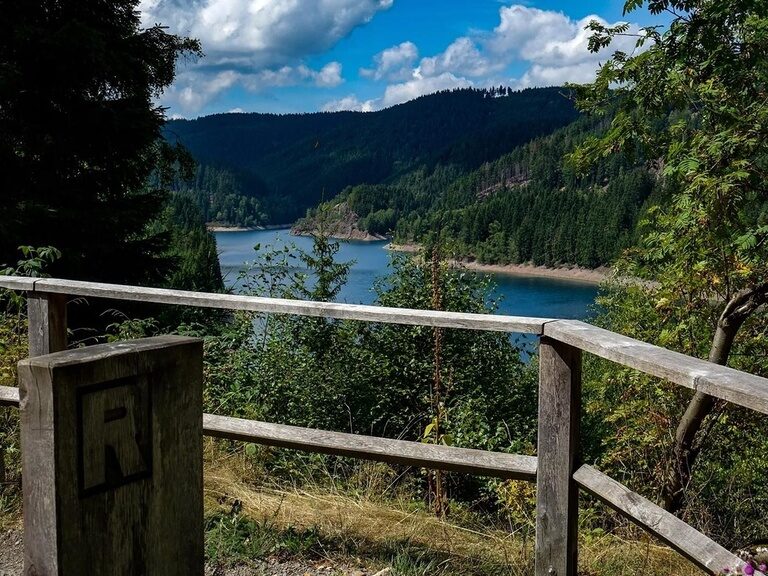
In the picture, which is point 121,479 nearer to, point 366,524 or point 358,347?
point 366,524

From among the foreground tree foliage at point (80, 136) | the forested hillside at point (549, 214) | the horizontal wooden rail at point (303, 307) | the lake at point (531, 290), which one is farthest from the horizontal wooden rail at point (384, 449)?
the forested hillside at point (549, 214)

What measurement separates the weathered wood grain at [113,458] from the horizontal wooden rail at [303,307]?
124 cm

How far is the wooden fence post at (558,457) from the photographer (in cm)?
234

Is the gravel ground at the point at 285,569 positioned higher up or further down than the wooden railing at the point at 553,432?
further down

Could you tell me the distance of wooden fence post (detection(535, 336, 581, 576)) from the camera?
2344 mm

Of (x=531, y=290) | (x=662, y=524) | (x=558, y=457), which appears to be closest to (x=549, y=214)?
(x=531, y=290)

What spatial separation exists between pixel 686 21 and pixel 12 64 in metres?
8.64

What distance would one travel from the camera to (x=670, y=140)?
25.5 ft

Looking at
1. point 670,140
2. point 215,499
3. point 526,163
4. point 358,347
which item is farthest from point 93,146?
point 526,163

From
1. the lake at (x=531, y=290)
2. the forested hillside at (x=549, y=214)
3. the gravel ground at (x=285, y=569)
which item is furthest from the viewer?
the forested hillside at (x=549, y=214)

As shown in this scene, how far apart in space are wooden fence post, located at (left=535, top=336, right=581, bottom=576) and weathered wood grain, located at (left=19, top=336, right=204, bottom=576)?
137cm

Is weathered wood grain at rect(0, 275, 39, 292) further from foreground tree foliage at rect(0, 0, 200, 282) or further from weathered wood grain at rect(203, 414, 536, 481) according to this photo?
foreground tree foliage at rect(0, 0, 200, 282)

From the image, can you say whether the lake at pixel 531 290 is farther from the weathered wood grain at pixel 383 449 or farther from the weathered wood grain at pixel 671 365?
the weathered wood grain at pixel 671 365

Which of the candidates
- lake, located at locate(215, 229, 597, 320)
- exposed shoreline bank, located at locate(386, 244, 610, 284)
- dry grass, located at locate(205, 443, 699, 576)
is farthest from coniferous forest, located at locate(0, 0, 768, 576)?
exposed shoreline bank, located at locate(386, 244, 610, 284)
